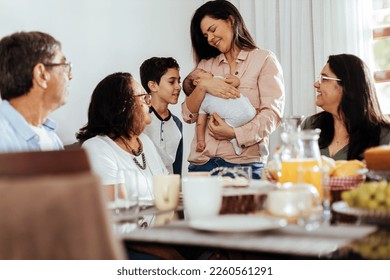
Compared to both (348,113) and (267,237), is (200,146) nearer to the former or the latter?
(348,113)

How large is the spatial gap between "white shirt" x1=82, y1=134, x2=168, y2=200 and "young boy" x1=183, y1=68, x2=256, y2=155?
1.03 feet

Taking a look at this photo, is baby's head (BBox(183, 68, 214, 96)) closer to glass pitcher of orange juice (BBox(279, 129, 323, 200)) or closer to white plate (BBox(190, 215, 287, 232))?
glass pitcher of orange juice (BBox(279, 129, 323, 200))

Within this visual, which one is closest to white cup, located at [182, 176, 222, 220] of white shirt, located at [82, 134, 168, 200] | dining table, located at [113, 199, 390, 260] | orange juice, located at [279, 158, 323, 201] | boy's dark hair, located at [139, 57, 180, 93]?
dining table, located at [113, 199, 390, 260]

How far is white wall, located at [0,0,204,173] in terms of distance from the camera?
2119 millimetres

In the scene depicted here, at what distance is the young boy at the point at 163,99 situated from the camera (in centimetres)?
221

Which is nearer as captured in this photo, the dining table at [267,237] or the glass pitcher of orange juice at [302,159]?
the dining table at [267,237]

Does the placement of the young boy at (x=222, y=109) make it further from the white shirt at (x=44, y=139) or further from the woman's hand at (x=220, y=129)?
the white shirt at (x=44, y=139)

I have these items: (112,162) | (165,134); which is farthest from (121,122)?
(165,134)

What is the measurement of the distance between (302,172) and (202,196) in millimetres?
208

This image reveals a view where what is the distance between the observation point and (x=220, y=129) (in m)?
1.75

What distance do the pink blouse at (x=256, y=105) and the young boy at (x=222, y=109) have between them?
0.02 metres

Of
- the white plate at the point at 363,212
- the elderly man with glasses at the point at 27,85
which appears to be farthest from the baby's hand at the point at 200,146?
the white plate at the point at 363,212

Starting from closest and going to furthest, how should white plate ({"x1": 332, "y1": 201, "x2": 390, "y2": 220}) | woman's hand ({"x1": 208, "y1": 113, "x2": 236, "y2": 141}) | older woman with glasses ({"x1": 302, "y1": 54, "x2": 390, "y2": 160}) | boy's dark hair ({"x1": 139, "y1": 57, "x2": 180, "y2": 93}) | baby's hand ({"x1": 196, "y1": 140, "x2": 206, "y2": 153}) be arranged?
white plate ({"x1": 332, "y1": 201, "x2": 390, "y2": 220}) < older woman with glasses ({"x1": 302, "y1": 54, "x2": 390, "y2": 160}) < woman's hand ({"x1": 208, "y1": 113, "x2": 236, "y2": 141}) < baby's hand ({"x1": 196, "y1": 140, "x2": 206, "y2": 153}) < boy's dark hair ({"x1": 139, "y1": 57, "x2": 180, "y2": 93})

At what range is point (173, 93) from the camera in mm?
2252
